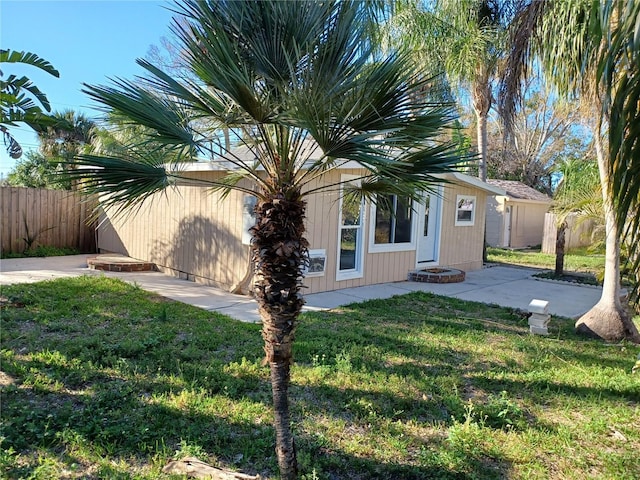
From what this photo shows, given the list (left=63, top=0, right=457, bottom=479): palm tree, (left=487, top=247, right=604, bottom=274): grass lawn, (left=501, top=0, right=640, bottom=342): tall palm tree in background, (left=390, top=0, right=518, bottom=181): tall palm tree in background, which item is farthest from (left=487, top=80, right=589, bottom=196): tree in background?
(left=63, top=0, right=457, bottom=479): palm tree

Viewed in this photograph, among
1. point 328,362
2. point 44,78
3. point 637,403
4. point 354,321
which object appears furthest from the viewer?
point 44,78

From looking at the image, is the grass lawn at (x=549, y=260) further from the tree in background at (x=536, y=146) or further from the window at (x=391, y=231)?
the tree in background at (x=536, y=146)

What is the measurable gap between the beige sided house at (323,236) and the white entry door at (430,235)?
0.08ft

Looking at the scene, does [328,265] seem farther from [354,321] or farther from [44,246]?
[44,246]

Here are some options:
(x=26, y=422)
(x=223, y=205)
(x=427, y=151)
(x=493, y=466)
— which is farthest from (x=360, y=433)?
(x=223, y=205)

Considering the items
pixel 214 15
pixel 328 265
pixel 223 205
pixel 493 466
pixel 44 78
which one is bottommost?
pixel 493 466

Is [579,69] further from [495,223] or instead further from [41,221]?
[495,223]

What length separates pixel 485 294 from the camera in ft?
29.0

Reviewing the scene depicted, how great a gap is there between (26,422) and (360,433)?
2402mm

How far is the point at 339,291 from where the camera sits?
8461 mm

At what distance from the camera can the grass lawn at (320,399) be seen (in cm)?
291

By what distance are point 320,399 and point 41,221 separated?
11.8 m

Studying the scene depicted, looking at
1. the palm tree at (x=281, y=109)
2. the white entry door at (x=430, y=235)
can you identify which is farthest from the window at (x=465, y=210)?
the palm tree at (x=281, y=109)

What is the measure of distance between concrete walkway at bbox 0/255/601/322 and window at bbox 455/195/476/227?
4.78 ft
